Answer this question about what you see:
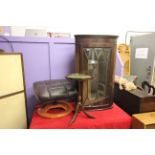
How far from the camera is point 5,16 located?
0.88 feet

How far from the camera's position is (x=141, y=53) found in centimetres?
169

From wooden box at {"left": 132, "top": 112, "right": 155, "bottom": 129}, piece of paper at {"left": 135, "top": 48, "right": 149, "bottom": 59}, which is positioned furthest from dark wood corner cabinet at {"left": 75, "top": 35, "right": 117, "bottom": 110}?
piece of paper at {"left": 135, "top": 48, "right": 149, "bottom": 59}

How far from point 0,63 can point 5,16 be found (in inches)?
26.0

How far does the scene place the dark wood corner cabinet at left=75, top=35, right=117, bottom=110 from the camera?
3.09ft

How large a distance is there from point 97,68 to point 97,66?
0.6 inches

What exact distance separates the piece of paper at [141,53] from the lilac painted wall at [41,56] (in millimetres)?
909

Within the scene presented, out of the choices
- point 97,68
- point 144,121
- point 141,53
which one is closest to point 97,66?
point 97,68

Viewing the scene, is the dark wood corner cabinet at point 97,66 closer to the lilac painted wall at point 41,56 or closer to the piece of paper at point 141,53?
the lilac painted wall at point 41,56

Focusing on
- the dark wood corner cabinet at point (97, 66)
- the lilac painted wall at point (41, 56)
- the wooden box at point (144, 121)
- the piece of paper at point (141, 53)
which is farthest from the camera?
the piece of paper at point (141, 53)

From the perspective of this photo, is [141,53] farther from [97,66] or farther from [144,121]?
[144,121]

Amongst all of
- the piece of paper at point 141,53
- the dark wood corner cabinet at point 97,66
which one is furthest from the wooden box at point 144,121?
the piece of paper at point 141,53

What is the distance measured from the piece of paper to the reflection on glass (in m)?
0.84

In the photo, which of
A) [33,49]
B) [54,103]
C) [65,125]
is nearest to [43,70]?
[33,49]

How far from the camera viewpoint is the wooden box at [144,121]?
83 cm
